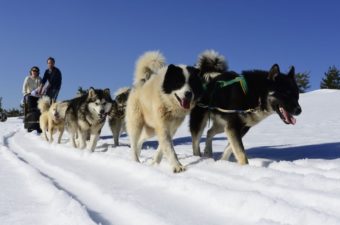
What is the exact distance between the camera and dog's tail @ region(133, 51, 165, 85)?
559cm

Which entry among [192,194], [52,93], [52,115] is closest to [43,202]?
[192,194]

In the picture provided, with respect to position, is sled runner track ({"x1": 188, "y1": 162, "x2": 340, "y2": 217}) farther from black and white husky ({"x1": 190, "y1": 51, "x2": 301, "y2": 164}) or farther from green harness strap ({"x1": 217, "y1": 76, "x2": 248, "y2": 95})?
green harness strap ({"x1": 217, "y1": 76, "x2": 248, "y2": 95})

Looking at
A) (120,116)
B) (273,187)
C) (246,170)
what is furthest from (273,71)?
(120,116)

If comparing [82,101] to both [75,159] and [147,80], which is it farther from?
[147,80]

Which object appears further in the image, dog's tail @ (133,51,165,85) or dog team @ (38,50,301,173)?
dog's tail @ (133,51,165,85)

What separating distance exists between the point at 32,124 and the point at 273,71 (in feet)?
29.9

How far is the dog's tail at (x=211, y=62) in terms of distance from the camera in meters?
6.06

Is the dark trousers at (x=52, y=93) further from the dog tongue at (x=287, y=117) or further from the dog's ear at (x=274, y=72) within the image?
the dog tongue at (x=287, y=117)

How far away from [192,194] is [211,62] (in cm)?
339

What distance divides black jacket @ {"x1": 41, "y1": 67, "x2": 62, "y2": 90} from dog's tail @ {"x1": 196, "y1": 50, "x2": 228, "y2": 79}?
17.9ft

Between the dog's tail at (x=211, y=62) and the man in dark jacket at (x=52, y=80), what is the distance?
18.0 feet

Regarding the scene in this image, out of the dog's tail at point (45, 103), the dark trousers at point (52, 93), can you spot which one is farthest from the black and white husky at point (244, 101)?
the dark trousers at point (52, 93)

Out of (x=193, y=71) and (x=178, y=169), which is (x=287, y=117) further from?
(x=178, y=169)

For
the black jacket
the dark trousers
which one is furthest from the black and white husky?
the dark trousers
